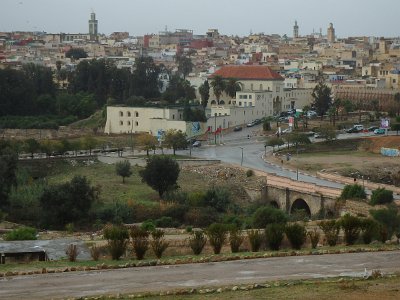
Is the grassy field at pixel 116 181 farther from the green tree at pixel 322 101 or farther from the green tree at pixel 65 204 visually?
the green tree at pixel 322 101

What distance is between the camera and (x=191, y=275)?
52.7ft

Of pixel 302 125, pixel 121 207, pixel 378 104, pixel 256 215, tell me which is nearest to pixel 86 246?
pixel 256 215

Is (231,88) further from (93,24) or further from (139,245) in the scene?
(93,24)

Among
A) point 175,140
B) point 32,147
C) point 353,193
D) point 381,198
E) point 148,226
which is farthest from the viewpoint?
point 175,140

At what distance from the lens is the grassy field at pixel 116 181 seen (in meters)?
34.1

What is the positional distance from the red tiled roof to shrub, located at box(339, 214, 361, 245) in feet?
139

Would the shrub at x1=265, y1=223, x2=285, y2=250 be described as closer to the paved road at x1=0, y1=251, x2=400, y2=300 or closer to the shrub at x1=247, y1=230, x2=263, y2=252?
the shrub at x1=247, y1=230, x2=263, y2=252

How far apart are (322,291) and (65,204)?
15.6 m

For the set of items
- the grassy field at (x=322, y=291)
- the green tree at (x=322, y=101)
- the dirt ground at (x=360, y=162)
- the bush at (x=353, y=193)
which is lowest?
the dirt ground at (x=360, y=162)

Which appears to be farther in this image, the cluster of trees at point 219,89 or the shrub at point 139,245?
the cluster of trees at point 219,89

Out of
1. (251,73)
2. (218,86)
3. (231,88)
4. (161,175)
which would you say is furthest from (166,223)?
(251,73)

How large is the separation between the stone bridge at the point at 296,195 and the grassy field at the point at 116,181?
2487 millimetres

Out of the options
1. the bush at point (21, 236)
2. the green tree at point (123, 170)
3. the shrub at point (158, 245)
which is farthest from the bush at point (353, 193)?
the shrub at point (158, 245)

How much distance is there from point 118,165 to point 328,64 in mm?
49213
